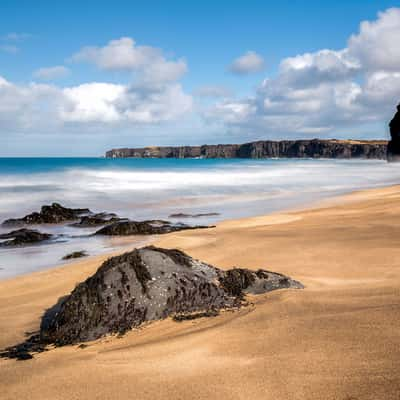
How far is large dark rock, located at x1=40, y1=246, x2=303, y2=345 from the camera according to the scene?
4.15 m

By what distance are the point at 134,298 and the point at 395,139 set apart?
83748 millimetres

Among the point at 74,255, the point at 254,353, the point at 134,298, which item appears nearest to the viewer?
the point at 254,353

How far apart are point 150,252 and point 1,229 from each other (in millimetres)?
12518

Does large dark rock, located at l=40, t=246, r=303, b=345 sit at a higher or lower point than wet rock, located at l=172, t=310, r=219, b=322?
higher

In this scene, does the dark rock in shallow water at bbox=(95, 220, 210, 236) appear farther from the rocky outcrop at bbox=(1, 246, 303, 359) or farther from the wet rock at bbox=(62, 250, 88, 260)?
the rocky outcrop at bbox=(1, 246, 303, 359)

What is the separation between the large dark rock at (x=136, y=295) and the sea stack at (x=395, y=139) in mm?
80534

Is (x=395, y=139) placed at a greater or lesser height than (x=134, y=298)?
greater

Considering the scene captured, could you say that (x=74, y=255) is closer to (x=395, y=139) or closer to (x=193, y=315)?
(x=193, y=315)

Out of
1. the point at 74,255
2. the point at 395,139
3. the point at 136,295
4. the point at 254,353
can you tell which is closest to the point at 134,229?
the point at 74,255

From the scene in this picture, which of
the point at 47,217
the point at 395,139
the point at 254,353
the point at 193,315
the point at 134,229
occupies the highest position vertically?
the point at 395,139

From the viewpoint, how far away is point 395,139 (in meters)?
78.7

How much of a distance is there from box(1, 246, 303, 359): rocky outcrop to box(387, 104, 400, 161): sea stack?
8054 cm

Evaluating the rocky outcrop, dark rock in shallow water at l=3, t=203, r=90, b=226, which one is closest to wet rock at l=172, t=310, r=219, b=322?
the rocky outcrop

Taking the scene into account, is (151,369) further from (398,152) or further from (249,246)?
(398,152)
